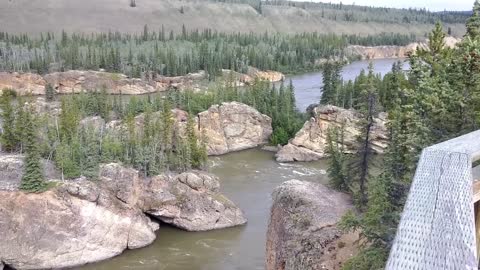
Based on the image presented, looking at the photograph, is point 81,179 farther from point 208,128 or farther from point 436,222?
point 436,222

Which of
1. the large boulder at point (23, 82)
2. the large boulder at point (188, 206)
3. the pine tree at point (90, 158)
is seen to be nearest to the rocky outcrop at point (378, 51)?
the large boulder at point (23, 82)

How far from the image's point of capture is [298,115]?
224ft

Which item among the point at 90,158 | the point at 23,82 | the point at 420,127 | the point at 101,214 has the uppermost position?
the point at 420,127

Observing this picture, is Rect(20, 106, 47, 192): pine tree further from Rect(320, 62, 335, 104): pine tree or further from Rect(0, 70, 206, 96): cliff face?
Rect(0, 70, 206, 96): cliff face

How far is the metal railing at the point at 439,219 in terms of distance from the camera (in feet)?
13.7

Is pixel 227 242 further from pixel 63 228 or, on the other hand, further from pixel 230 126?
pixel 230 126

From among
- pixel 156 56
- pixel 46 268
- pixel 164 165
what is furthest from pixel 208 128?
pixel 156 56

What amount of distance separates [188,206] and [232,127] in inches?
1004

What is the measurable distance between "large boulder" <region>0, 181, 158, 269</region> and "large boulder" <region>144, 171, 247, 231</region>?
332cm

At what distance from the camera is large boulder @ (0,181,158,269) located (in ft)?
105

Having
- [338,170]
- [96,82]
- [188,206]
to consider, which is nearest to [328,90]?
[188,206]

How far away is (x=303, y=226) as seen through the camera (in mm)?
20281

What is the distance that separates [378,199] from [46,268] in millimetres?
24748

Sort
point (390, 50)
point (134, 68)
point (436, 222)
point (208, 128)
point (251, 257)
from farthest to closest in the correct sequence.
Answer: point (390, 50) → point (134, 68) → point (208, 128) → point (251, 257) → point (436, 222)
